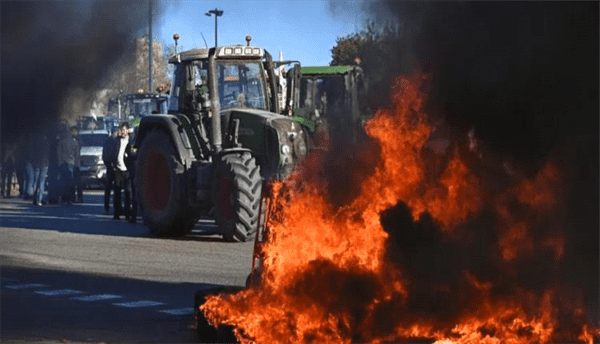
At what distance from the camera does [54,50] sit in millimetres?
9055

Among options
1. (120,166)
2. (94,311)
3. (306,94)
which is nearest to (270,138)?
(120,166)

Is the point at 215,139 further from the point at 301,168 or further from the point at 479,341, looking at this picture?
the point at 479,341

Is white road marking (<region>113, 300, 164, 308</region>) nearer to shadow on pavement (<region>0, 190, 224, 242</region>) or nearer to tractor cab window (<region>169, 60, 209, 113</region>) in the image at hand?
shadow on pavement (<region>0, 190, 224, 242</region>)

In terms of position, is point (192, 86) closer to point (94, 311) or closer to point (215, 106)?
point (215, 106)

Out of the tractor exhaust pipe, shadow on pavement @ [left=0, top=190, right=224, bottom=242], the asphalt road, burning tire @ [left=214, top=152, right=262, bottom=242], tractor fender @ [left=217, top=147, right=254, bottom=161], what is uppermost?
the tractor exhaust pipe

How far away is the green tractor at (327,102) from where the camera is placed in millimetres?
10867

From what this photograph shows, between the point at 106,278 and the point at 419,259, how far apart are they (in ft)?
22.0

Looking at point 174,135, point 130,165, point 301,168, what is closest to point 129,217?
point 130,165

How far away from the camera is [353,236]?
933 centimetres

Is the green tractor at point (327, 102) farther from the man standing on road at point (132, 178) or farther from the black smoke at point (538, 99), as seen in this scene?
the man standing on road at point (132, 178)

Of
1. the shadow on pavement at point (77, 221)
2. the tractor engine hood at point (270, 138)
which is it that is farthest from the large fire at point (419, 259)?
the tractor engine hood at point (270, 138)

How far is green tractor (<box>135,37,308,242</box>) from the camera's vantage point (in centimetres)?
2139

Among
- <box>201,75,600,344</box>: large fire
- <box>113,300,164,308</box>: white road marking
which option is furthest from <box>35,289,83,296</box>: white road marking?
<box>201,75,600,344</box>: large fire

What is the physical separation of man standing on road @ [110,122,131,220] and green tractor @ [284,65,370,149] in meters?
3.62
